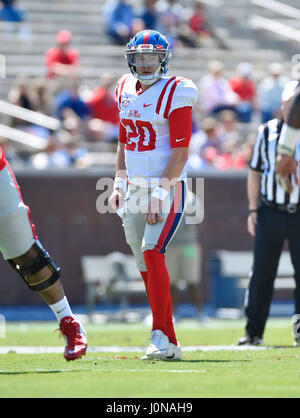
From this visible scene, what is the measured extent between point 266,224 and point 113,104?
23.2ft

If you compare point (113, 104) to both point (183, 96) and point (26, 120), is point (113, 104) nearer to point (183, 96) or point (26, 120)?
point (26, 120)

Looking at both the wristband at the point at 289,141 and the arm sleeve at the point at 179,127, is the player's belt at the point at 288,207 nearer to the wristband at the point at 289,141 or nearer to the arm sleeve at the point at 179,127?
the arm sleeve at the point at 179,127

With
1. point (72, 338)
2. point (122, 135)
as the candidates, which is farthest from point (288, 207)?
point (72, 338)

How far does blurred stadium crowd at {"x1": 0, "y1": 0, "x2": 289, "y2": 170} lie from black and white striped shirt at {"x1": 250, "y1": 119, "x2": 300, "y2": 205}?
4670 mm

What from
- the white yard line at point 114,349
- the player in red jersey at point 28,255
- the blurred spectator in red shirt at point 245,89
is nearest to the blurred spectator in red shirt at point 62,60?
the blurred spectator in red shirt at point 245,89

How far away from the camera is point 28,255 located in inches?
226

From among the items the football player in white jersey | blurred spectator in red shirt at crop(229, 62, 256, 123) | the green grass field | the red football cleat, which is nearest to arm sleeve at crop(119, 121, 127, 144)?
the football player in white jersey

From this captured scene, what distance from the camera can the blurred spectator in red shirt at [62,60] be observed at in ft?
48.9

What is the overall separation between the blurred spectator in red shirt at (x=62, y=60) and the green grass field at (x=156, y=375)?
733 cm

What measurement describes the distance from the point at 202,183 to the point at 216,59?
4868 millimetres

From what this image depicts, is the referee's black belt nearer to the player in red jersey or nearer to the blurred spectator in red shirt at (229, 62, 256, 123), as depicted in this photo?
the player in red jersey

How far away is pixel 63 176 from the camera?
1342cm

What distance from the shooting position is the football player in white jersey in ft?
19.9
